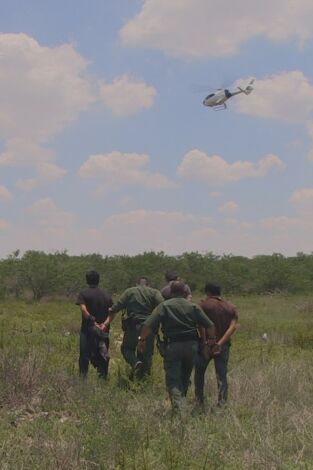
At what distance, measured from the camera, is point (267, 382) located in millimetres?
7910

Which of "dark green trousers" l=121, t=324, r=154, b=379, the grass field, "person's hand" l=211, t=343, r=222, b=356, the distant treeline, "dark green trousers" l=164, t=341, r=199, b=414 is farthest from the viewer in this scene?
the distant treeline

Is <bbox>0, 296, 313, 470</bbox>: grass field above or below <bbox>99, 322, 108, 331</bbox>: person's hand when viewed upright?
below

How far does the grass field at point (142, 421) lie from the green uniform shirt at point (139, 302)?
805 mm

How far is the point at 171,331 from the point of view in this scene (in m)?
6.87

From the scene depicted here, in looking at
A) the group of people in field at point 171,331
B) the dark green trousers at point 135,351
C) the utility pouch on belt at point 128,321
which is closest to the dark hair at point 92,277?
the group of people in field at point 171,331

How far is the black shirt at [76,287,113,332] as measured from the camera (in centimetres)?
826

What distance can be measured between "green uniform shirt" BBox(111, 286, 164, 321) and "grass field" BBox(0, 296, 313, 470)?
81 cm

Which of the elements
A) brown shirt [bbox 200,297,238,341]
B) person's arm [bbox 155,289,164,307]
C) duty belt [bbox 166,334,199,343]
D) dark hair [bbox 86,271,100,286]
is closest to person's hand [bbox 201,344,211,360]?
brown shirt [bbox 200,297,238,341]

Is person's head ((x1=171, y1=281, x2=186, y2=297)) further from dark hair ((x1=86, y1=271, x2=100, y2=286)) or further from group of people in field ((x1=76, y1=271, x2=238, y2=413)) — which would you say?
dark hair ((x1=86, y1=271, x2=100, y2=286))

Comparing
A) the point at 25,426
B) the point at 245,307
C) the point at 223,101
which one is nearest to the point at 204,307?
the point at 25,426

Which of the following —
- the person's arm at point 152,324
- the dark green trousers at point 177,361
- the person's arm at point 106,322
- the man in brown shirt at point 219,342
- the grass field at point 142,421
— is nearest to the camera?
the grass field at point 142,421

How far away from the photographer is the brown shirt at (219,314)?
7398 millimetres

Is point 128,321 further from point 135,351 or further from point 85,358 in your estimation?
point 85,358

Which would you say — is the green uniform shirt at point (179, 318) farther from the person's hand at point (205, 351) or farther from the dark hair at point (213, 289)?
the dark hair at point (213, 289)
